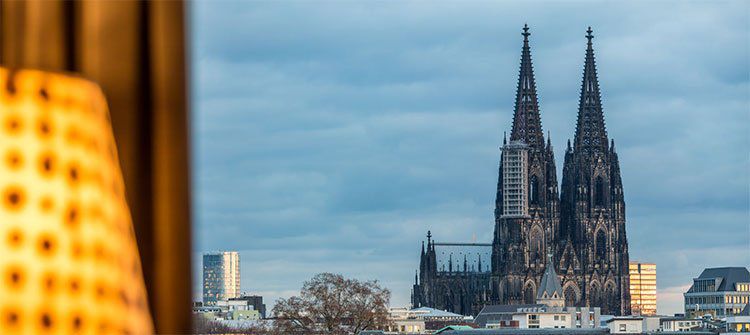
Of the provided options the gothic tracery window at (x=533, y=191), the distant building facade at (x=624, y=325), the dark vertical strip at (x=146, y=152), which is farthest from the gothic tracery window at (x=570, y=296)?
the dark vertical strip at (x=146, y=152)

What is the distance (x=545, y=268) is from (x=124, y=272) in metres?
67.4

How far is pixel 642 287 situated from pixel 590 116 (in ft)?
95.1

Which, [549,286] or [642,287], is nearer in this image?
[549,286]

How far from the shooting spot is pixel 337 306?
4316 cm

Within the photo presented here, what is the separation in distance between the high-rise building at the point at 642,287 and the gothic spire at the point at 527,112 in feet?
41.5

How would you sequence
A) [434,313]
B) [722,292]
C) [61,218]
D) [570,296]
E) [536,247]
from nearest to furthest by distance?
[61,218]
[536,247]
[570,296]
[434,313]
[722,292]

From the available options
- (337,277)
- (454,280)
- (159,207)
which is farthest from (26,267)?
(454,280)

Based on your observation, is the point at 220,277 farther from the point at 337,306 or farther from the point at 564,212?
the point at 337,306

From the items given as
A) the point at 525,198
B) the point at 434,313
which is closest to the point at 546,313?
the point at 525,198

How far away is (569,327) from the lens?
67.1m

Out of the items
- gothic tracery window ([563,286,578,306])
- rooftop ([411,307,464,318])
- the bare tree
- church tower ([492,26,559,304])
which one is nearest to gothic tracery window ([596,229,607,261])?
church tower ([492,26,559,304])

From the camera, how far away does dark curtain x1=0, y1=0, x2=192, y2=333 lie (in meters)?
1.08

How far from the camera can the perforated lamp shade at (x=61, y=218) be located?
85cm

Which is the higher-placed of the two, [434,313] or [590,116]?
[590,116]
